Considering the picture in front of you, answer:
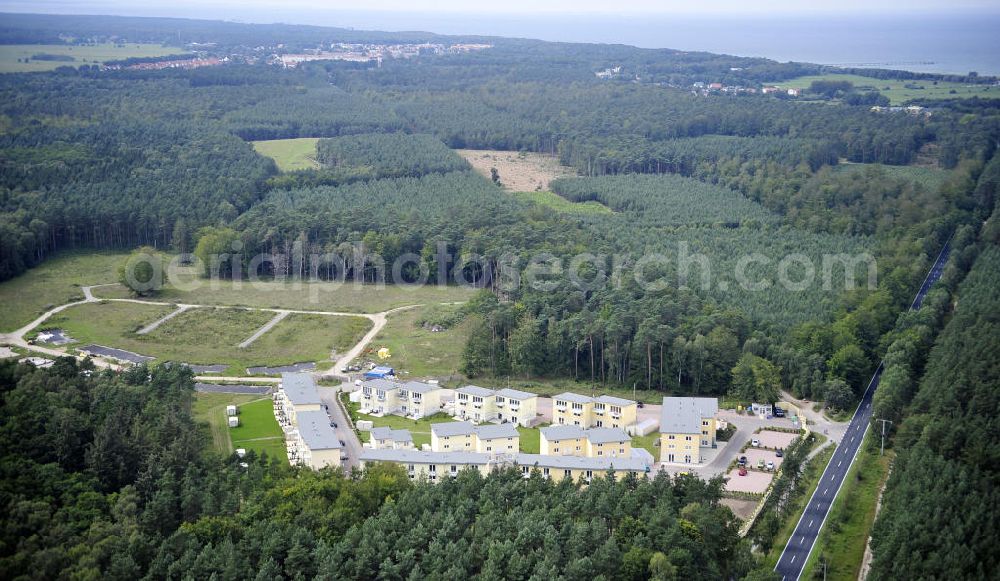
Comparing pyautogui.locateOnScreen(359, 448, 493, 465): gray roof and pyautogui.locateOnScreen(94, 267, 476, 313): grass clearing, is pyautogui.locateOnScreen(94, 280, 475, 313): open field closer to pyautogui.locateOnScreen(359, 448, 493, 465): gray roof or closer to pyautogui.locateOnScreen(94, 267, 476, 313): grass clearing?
pyautogui.locateOnScreen(94, 267, 476, 313): grass clearing

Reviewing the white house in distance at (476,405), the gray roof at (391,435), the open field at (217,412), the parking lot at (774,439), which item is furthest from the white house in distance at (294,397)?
the parking lot at (774,439)

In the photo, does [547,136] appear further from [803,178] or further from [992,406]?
[992,406]

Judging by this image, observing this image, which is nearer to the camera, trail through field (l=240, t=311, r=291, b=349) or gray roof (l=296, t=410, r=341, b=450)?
gray roof (l=296, t=410, r=341, b=450)

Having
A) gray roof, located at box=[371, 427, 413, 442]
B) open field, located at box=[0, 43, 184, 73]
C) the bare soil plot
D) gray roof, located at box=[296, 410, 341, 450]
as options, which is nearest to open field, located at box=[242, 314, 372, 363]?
gray roof, located at box=[296, 410, 341, 450]

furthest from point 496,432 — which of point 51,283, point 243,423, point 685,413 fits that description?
point 51,283

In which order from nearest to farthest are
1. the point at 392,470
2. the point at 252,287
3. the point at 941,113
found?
the point at 392,470, the point at 252,287, the point at 941,113

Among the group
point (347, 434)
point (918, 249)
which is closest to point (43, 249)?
point (347, 434)
